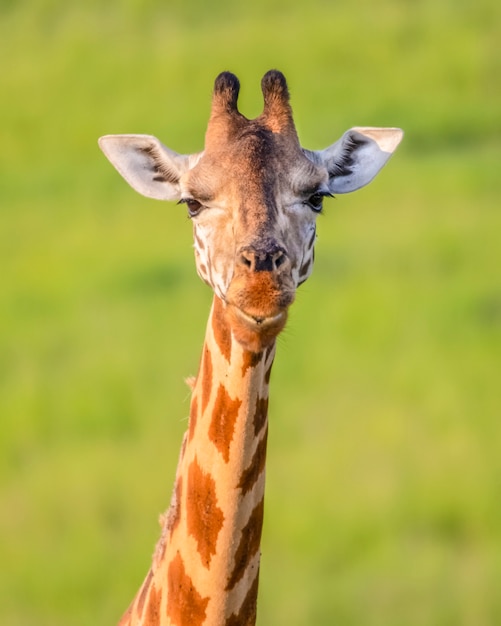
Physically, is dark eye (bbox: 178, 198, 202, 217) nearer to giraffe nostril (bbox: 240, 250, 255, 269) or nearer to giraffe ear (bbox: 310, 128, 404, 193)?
giraffe nostril (bbox: 240, 250, 255, 269)

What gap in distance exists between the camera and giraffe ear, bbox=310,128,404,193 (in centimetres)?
929

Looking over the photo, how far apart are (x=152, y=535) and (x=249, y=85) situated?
19.1 metres

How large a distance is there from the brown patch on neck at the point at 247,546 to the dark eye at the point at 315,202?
153 cm

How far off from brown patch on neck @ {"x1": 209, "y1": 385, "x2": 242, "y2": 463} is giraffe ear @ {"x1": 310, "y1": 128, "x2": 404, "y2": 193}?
61.8 inches

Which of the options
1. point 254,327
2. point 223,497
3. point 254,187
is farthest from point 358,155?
point 223,497

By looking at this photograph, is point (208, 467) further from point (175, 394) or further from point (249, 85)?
point (249, 85)

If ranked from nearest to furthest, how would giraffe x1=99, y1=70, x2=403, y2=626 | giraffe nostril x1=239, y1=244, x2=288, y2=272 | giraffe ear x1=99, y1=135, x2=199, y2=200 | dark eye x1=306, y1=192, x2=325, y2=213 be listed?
giraffe nostril x1=239, y1=244, x2=288, y2=272 < giraffe x1=99, y1=70, x2=403, y2=626 < dark eye x1=306, y1=192, x2=325, y2=213 < giraffe ear x1=99, y1=135, x2=199, y2=200

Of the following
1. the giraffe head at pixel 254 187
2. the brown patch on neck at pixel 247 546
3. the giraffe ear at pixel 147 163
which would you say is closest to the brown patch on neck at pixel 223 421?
the brown patch on neck at pixel 247 546

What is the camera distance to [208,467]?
27.2ft

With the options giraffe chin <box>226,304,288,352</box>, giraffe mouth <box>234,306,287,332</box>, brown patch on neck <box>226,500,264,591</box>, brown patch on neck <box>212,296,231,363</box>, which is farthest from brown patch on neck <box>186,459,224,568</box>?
giraffe mouth <box>234,306,287,332</box>

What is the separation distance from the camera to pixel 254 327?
25.6 ft

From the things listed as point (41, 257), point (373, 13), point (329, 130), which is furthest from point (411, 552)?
point (373, 13)

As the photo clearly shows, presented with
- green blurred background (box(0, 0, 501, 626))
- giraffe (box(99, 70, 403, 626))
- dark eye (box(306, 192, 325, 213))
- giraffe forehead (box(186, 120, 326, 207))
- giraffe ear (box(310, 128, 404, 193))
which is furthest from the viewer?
green blurred background (box(0, 0, 501, 626))

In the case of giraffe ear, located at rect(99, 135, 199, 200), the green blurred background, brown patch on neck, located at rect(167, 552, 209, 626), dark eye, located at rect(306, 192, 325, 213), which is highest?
the green blurred background
